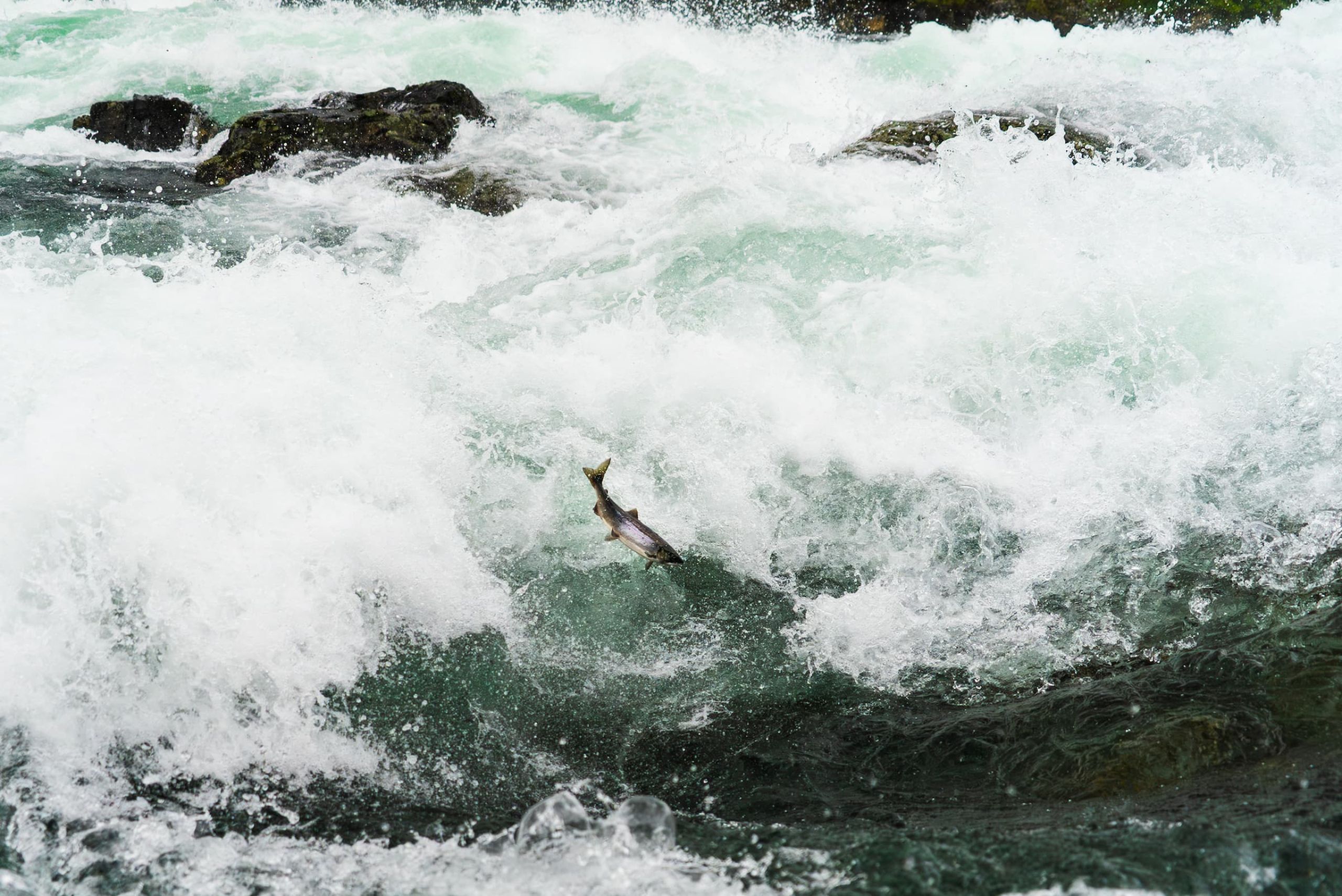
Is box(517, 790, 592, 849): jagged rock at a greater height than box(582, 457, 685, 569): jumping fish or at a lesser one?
lesser

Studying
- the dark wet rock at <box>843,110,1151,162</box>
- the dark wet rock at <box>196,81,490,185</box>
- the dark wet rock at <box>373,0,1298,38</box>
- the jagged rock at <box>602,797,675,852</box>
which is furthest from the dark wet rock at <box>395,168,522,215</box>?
the dark wet rock at <box>373,0,1298,38</box>

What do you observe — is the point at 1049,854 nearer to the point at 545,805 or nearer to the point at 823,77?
the point at 545,805

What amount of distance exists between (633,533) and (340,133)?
6753 mm

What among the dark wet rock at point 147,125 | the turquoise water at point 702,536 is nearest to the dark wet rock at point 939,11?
the dark wet rock at point 147,125

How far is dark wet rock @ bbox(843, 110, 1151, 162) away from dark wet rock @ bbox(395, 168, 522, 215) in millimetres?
2790

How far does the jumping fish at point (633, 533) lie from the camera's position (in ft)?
12.5

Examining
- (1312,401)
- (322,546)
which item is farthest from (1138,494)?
(322,546)

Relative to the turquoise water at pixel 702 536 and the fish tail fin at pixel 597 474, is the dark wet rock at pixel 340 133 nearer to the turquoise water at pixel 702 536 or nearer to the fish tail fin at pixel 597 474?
the turquoise water at pixel 702 536

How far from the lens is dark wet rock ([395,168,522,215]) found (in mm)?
7785

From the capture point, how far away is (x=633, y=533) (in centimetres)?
388

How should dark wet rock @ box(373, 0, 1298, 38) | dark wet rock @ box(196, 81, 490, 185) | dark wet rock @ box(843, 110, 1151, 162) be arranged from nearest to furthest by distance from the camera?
1. dark wet rock @ box(843, 110, 1151, 162)
2. dark wet rock @ box(196, 81, 490, 185)
3. dark wet rock @ box(373, 0, 1298, 38)

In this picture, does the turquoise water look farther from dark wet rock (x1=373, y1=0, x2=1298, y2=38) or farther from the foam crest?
dark wet rock (x1=373, y1=0, x2=1298, y2=38)

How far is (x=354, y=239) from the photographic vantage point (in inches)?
280

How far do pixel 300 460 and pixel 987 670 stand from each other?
3003 millimetres
